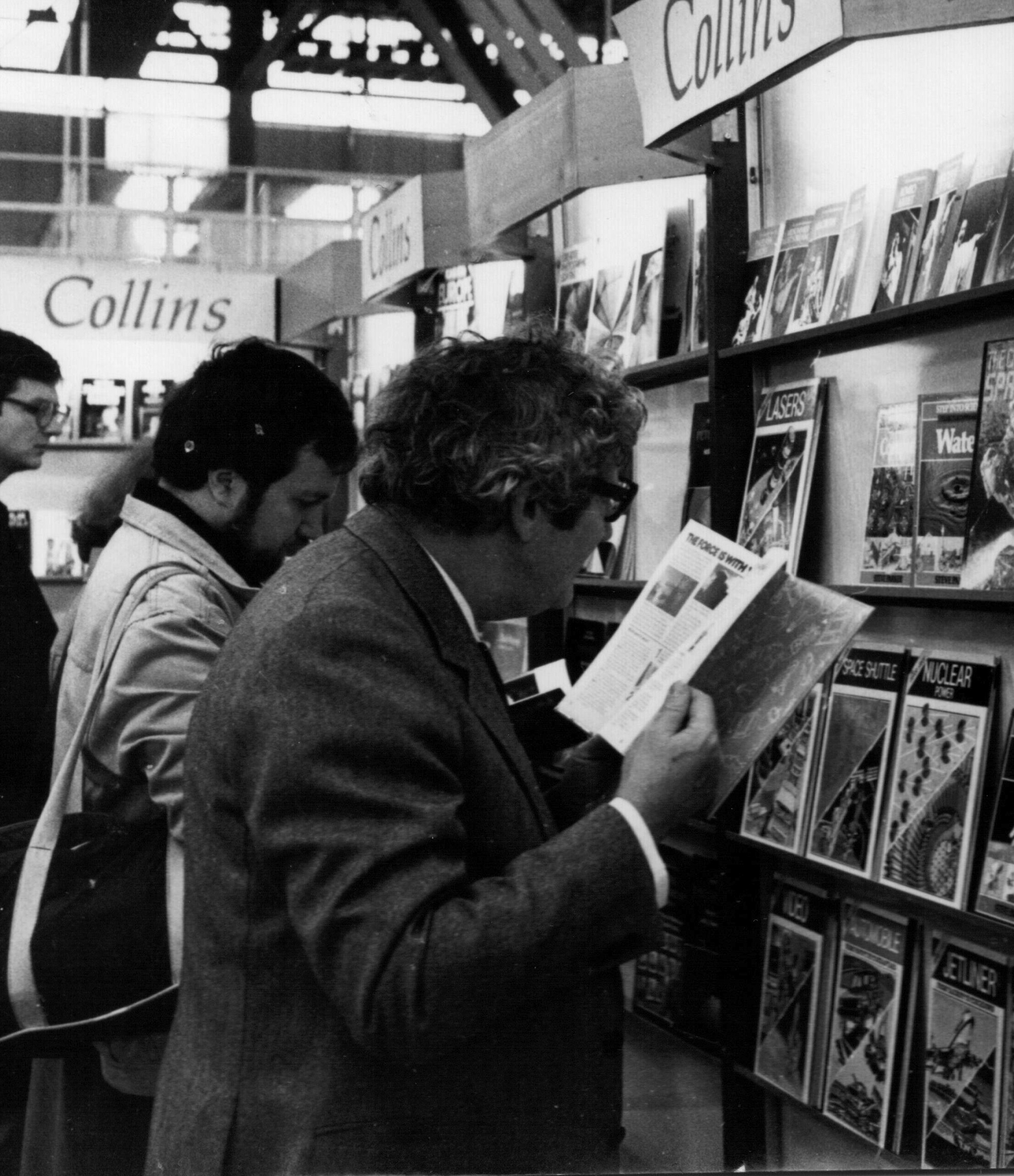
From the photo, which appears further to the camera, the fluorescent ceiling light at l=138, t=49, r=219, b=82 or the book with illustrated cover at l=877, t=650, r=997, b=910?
the fluorescent ceiling light at l=138, t=49, r=219, b=82

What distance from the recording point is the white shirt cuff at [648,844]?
1.17 meters

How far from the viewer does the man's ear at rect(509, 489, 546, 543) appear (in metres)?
1.30

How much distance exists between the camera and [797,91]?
284 centimetres

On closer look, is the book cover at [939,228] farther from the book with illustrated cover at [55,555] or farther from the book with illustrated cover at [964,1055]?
the book with illustrated cover at [55,555]

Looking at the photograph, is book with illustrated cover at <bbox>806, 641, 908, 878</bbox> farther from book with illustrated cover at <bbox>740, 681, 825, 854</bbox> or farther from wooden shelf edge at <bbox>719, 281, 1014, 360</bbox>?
wooden shelf edge at <bbox>719, 281, 1014, 360</bbox>

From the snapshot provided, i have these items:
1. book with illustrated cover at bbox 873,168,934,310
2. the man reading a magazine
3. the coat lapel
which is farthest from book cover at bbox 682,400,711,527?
the coat lapel

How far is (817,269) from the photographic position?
8.63 feet

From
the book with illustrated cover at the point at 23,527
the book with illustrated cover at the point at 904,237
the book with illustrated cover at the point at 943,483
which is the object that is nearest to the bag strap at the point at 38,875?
the book with illustrated cover at the point at 943,483

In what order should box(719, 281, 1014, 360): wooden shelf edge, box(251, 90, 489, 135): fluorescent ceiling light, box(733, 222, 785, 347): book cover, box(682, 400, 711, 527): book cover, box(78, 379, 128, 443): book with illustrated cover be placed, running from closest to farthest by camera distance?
box(719, 281, 1014, 360): wooden shelf edge → box(733, 222, 785, 347): book cover → box(682, 400, 711, 527): book cover → box(251, 90, 489, 135): fluorescent ceiling light → box(78, 379, 128, 443): book with illustrated cover

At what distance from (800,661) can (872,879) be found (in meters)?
1.22

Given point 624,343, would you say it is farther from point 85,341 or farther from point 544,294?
point 85,341

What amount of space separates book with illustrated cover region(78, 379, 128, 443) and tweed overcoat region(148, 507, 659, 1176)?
3.86 m

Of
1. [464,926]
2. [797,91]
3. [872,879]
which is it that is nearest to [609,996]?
[464,926]

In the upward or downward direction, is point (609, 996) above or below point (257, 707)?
below
